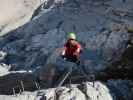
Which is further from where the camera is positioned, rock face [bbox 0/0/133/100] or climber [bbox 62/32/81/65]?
climber [bbox 62/32/81/65]

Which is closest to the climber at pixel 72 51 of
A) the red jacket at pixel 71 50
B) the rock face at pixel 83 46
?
the red jacket at pixel 71 50

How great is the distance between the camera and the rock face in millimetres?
21609

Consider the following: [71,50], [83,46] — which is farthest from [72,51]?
[83,46]

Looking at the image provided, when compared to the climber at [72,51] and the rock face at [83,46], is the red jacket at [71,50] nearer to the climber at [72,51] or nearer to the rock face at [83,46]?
the climber at [72,51]

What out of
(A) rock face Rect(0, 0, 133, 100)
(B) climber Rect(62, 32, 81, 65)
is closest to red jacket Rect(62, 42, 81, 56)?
(B) climber Rect(62, 32, 81, 65)

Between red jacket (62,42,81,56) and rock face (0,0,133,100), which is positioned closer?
rock face (0,0,133,100)

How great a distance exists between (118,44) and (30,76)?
6.12 m

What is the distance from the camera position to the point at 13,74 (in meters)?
27.5

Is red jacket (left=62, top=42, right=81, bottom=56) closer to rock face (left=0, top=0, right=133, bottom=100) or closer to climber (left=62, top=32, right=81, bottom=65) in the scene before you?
climber (left=62, top=32, right=81, bottom=65)

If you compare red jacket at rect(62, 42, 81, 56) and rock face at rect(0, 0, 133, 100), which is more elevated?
red jacket at rect(62, 42, 81, 56)

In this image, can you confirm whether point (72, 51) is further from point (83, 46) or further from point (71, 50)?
point (83, 46)

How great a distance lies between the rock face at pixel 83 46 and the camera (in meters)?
21.6

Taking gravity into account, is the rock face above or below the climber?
below

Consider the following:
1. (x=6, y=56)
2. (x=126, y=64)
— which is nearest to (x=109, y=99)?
(x=126, y=64)
